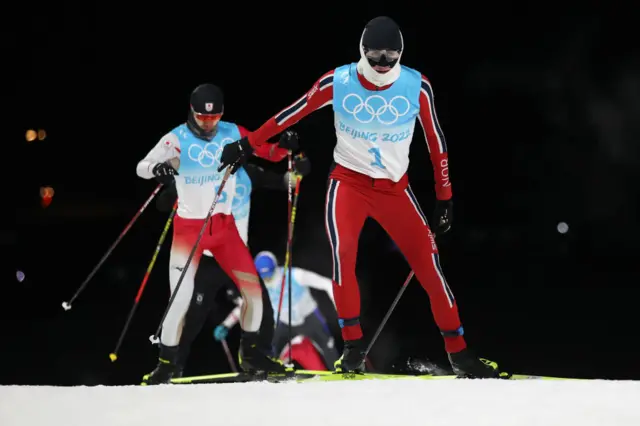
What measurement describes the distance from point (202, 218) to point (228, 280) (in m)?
0.39

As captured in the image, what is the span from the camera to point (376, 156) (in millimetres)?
3129

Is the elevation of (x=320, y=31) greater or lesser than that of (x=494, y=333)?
greater

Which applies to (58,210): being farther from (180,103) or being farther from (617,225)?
(617,225)

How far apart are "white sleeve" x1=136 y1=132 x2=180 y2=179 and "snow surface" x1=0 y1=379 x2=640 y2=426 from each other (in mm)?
1182

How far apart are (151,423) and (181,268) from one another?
1425 millimetres

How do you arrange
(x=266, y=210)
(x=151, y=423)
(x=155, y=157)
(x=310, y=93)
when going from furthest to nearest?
(x=266, y=210) < (x=155, y=157) < (x=310, y=93) < (x=151, y=423)

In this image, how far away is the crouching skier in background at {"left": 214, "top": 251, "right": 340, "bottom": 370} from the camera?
3.94 m

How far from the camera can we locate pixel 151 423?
2.29 metres

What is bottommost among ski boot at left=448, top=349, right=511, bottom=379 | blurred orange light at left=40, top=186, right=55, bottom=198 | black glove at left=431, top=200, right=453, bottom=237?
ski boot at left=448, top=349, right=511, bottom=379

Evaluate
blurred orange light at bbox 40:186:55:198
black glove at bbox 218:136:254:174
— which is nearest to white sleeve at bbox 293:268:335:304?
black glove at bbox 218:136:254:174

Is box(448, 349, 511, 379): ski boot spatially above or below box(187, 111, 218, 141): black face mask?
below

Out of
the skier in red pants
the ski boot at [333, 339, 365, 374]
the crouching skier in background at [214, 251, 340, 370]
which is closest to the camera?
the skier in red pants

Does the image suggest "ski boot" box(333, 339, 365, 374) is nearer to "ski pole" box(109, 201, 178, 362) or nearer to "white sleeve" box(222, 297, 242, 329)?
"white sleeve" box(222, 297, 242, 329)

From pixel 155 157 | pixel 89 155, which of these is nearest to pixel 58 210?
pixel 89 155
